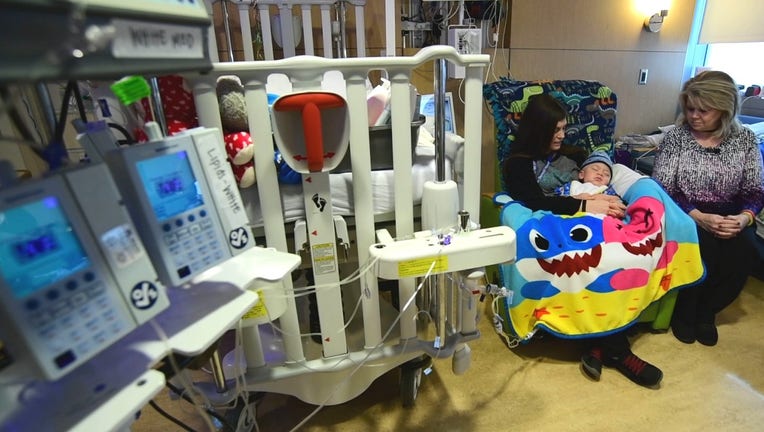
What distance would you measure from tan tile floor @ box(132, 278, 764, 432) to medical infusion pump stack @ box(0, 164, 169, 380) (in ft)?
3.03

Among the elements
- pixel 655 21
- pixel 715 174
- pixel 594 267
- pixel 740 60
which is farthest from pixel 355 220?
Answer: pixel 740 60

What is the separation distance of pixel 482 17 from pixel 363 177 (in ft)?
5.60

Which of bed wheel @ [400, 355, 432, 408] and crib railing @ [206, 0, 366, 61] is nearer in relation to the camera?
bed wheel @ [400, 355, 432, 408]

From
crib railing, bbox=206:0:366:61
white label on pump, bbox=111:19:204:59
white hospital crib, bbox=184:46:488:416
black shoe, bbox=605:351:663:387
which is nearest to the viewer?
white label on pump, bbox=111:19:204:59

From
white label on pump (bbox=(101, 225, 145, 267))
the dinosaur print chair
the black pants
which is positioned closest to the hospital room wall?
the dinosaur print chair

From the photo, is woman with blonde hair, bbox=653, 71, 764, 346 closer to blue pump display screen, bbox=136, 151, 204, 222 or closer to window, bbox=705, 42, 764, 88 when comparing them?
window, bbox=705, 42, 764, 88

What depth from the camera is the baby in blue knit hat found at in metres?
1.75

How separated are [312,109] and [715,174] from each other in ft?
5.55

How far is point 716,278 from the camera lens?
64.2 inches

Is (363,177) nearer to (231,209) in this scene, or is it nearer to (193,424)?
(231,209)

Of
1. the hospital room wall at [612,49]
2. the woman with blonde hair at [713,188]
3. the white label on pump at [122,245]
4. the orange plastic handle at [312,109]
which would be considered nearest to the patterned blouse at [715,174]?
the woman with blonde hair at [713,188]

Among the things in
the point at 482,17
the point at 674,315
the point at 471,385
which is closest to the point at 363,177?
the point at 471,385

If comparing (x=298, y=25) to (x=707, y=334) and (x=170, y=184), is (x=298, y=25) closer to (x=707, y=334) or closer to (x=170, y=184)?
(x=170, y=184)

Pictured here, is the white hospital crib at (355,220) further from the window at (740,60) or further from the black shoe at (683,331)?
the window at (740,60)
